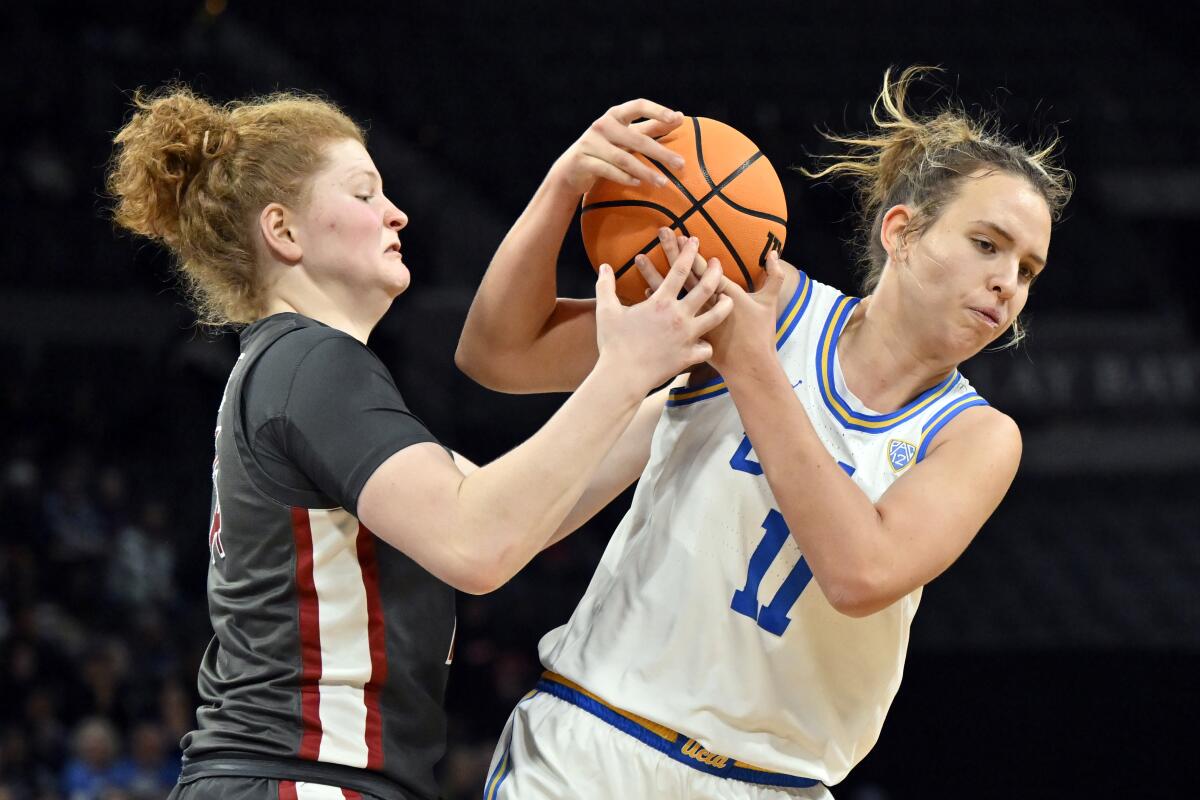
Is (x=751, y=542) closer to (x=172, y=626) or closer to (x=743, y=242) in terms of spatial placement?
(x=743, y=242)

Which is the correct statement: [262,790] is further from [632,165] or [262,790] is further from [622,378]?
[632,165]

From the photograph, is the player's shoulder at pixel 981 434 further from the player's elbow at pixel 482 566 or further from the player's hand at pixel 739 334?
the player's elbow at pixel 482 566

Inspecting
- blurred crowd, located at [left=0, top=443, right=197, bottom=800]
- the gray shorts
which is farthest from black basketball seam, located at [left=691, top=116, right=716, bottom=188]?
blurred crowd, located at [left=0, top=443, right=197, bottom=800]

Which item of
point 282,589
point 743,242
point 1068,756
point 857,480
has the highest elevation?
point 743,242

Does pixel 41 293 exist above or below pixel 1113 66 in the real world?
below

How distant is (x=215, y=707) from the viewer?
7.66ft

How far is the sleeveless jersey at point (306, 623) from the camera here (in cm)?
222

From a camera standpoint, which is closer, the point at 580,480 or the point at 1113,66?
the point at 580,480

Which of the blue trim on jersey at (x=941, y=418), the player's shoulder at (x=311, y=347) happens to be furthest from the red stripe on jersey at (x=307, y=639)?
the blue trim on jersey at (x=941, y=418)

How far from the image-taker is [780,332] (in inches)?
104

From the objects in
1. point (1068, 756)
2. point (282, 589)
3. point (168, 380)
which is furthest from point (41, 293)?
point (282, 589)

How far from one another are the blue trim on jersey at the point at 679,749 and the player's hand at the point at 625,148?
1015mm

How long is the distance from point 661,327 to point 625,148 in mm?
435

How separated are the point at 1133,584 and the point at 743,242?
1108 cm
